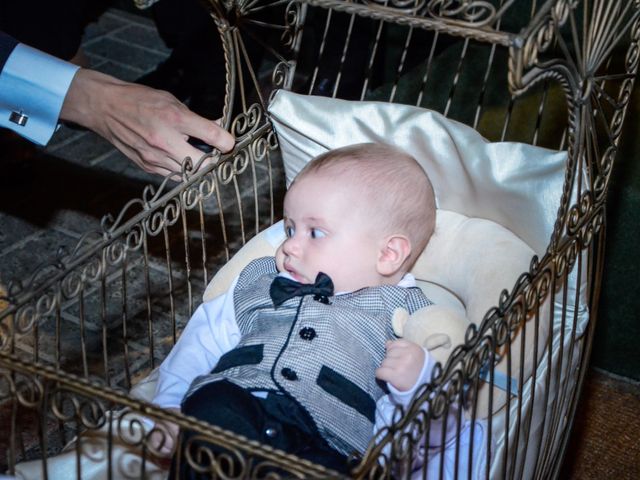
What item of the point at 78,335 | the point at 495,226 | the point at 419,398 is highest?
the point at 495,226

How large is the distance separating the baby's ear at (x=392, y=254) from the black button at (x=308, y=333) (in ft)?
0.53

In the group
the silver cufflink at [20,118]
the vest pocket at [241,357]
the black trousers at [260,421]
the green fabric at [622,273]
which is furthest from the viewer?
the green fabric at [622,273]

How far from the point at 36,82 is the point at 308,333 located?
660mm

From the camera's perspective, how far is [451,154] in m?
1.76

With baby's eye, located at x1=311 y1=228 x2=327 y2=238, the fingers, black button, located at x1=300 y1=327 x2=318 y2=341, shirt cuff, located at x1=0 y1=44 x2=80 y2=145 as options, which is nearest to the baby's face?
baby's eye, located at x1=311 y1=228 x2=327 y2=238

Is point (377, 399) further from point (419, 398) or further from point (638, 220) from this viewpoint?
point (638, 220)

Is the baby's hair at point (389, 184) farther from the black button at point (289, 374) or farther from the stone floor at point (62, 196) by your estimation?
the stone floor at point (62, 196)

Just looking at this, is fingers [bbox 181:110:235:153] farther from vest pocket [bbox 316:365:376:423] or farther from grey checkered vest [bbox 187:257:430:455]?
vest pocket [bbox 316:365:376:423]

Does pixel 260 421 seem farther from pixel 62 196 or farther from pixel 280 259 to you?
pixel 62 196

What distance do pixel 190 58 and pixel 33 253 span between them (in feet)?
2.72

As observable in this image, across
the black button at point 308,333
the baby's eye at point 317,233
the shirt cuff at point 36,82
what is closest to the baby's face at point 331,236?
the baby's eye at point 317,233

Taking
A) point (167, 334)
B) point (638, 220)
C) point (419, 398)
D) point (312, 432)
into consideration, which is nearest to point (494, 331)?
point (419, 398)

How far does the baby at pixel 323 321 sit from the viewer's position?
1451 millimetres

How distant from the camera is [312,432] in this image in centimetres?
144
